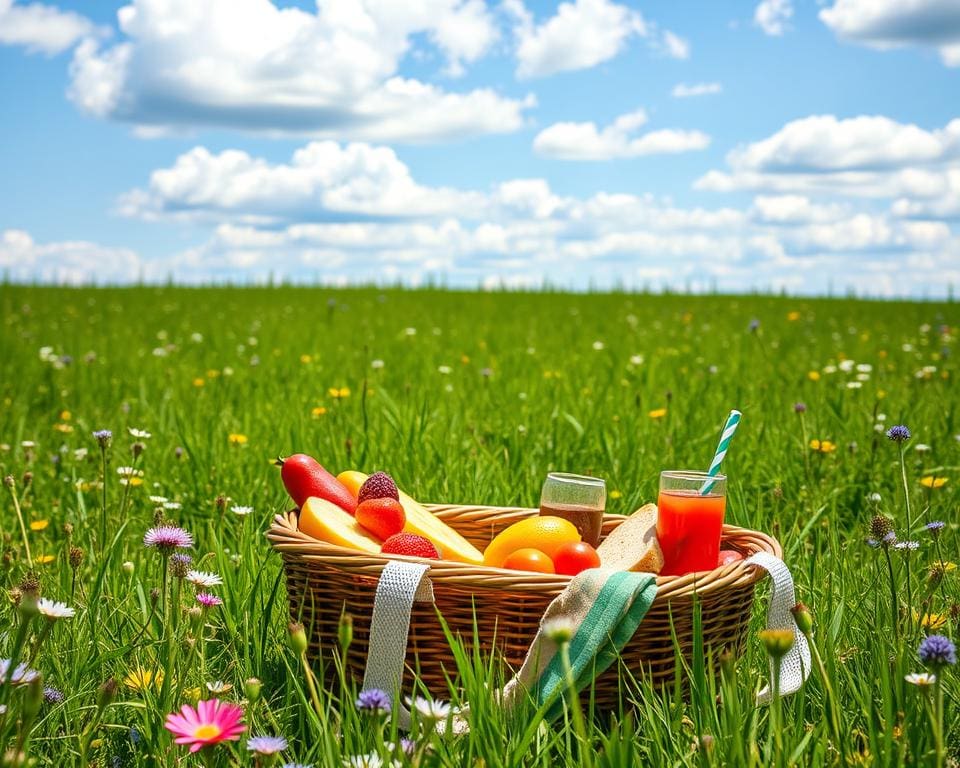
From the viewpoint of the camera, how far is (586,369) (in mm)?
6387

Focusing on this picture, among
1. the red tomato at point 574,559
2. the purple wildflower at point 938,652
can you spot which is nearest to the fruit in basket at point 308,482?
the red tomato at point 574,559

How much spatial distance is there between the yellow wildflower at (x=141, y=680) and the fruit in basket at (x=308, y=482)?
76 cm

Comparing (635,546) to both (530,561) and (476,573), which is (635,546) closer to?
(530,561)

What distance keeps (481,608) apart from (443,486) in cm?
155

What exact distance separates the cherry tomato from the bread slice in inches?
7.4

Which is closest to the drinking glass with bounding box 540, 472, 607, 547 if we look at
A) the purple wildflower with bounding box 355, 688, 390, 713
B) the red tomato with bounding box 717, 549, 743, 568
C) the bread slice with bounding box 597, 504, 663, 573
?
the bread slice with bounding box 597, 504, 663, 573

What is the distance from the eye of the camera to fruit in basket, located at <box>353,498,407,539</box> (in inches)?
100

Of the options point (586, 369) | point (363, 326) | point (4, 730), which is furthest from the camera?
point (363, 326)

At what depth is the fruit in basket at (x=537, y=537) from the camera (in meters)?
2.44

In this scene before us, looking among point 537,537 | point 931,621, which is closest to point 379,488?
point 537,537

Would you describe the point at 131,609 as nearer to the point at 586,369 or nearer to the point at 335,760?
the point at 335,760

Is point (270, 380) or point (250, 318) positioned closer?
point (270, 380)

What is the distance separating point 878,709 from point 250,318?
367 inches

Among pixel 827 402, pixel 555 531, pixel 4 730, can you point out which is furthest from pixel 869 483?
pixel 4 730
